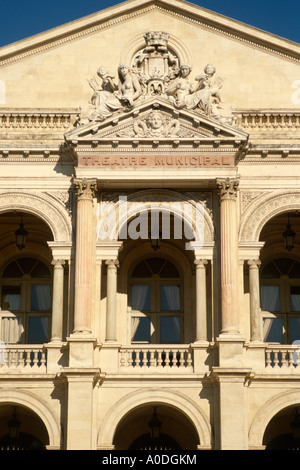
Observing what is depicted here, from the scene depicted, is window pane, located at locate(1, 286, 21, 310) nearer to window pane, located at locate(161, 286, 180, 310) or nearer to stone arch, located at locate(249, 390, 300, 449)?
window pane, located at locate(161, 286, 180, 310)

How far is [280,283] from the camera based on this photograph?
3988 cm

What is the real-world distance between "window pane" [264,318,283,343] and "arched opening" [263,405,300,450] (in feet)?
8.24

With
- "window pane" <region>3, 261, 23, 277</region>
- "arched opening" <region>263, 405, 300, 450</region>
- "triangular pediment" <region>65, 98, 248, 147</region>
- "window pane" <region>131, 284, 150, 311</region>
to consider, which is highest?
"triangular pediment" <region>65, 98, 248, 147</region>

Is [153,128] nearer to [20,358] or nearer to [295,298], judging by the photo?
[20,358]

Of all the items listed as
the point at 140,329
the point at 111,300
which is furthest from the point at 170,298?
the point at 111,300

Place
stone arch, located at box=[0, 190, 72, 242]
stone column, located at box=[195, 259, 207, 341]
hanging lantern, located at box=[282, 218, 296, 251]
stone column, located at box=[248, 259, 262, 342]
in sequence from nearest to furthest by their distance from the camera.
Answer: stone column, located at box=[195, 259, 207, 341] → stone column, located at box=[248, 259, 262, 342] → stone arch, located at box=[0, 190, 72, 242] → hanging lantern, located at box=[282, 218, 296, 251]

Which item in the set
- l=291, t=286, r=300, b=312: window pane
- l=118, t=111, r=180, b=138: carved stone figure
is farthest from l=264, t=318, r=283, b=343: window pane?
l=118, t=111, r=180, b=138: carved stone figure

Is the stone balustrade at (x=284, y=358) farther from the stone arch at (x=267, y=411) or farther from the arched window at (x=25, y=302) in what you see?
the arched window at (x=25, y=302)

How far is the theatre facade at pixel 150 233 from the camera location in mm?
34469

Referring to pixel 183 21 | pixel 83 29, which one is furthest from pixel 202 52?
pixel 83 29

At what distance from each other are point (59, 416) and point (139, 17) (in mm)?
12646

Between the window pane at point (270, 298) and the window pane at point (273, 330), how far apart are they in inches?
14.2

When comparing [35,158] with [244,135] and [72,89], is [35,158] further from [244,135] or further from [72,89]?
[244,135]

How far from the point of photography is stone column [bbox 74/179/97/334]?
114ft
